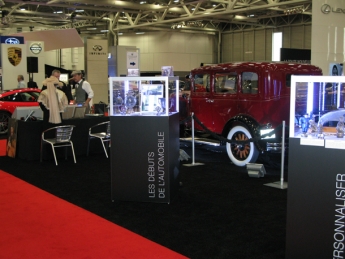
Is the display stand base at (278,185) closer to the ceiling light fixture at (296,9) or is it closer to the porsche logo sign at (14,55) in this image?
the porsche logo sign at (14,55)

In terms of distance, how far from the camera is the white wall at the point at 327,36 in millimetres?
8633

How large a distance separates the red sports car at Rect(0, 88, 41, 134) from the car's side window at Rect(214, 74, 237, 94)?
6.01 m

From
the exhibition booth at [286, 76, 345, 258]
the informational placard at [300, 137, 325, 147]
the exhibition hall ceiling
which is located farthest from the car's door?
the exhibition hall ceiling

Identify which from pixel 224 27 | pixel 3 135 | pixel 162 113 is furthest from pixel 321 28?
pixel 224 27

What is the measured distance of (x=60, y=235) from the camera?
4289 mm

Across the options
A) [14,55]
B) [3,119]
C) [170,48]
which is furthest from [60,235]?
[170,48]

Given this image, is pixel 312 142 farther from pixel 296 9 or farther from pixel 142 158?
pixel 296 9

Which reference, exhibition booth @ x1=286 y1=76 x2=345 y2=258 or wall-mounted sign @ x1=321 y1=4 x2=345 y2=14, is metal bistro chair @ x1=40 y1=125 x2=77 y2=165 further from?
wall-mounted sign @ x1=321 y1=4 x2=345 y2=14

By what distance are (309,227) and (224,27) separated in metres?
25.3

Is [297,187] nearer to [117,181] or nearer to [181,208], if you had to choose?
[181,208]

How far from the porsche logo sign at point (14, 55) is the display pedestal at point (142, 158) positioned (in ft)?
36.8

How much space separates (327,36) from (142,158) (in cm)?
531

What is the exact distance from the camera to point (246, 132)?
771cm

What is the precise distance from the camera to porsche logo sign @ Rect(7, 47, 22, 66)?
1518cm
